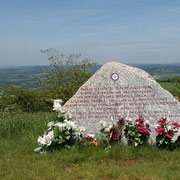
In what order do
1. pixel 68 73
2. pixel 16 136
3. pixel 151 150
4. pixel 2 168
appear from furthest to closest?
pixel 68 73 → pixel 16 136 → pixel 151 150 → pixel 2 168

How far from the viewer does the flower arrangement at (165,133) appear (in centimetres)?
526

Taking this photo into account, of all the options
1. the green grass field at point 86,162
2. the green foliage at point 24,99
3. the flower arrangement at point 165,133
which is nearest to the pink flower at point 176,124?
the flower arrangement at point 165,133

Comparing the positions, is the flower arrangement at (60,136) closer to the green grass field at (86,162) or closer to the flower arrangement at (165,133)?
the green grass field at (86,162)

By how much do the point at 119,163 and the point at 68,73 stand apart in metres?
6.22

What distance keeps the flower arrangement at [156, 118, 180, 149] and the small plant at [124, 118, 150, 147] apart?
10.7 inches

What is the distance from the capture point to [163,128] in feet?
17.4

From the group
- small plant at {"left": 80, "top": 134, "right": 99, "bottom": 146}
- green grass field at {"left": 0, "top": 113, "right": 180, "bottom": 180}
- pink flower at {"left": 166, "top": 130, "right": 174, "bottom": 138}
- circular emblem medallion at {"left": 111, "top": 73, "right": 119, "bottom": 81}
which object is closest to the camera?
green grass field at {"left": 0, "top": 113, "right": 180, "bottom": 180}

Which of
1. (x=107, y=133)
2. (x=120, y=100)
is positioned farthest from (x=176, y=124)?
(x=107, y=133)

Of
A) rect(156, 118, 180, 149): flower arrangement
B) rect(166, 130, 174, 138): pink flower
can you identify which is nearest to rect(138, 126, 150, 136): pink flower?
rect(156, 118, 180, 149): flower arrangement

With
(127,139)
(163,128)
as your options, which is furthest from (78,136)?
(163,128)

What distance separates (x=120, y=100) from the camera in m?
5.96

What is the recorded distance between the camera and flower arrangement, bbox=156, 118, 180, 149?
207 inches

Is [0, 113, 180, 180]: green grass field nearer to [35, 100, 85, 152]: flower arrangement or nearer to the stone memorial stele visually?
[35, 100, 85, 152]: flower arrangement

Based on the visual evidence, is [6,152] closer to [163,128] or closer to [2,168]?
[2,168]
